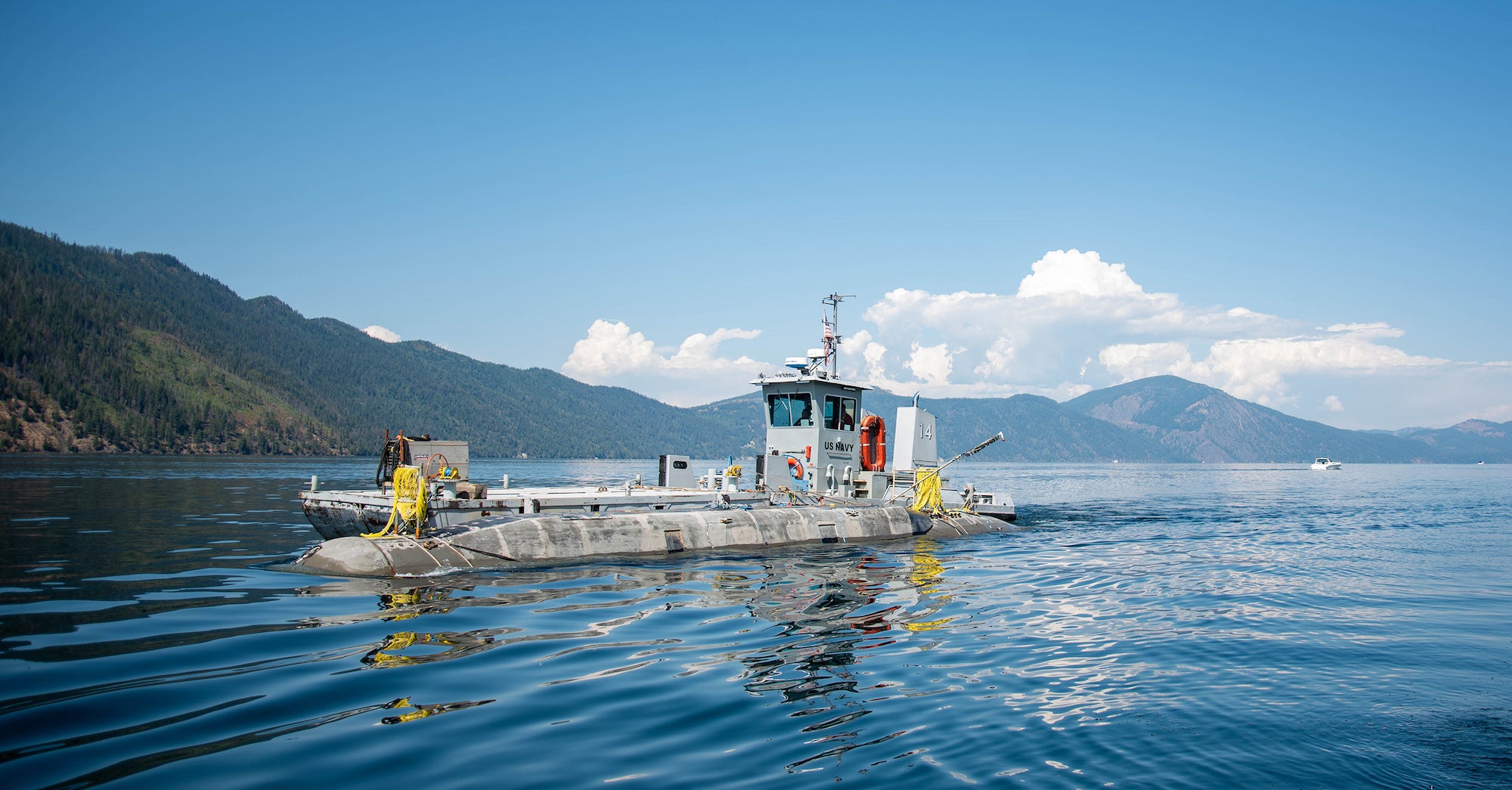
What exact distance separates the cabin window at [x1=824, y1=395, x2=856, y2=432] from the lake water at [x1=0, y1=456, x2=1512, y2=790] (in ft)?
28.1

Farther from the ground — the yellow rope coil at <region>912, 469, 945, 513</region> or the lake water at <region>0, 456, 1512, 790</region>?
the yellow rope coil at <region>912, 469, 945, 513</region>

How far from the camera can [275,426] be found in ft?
620

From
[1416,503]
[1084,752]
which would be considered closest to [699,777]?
[1084,752]

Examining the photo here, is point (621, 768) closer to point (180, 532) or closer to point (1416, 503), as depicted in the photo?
point (180, 532)

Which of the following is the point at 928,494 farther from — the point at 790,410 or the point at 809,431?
the point at 790,410

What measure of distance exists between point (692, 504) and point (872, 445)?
9.34m

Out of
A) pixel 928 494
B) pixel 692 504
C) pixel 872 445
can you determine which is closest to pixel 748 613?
pixel 692 504

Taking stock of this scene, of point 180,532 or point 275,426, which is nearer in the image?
point 180,532

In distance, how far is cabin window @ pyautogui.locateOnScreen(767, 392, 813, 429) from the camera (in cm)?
3070

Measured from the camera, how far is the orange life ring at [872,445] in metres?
33.2

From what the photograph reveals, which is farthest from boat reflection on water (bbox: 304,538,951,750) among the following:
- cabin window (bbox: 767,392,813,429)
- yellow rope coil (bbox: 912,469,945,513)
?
yellow rope coil (bbox: 912,469,945,513)

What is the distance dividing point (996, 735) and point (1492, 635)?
40.9 feet

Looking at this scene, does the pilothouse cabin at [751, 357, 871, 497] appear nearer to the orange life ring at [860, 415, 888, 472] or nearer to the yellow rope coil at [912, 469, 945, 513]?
the orange life ring at [860, 415, 888, 472]

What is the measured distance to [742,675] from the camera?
35.3ft
